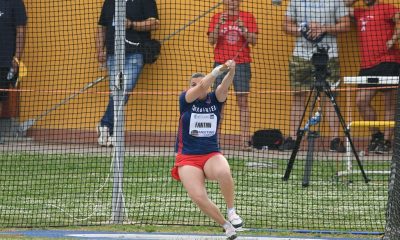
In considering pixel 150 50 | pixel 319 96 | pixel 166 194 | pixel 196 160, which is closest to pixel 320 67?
pixel 319 96

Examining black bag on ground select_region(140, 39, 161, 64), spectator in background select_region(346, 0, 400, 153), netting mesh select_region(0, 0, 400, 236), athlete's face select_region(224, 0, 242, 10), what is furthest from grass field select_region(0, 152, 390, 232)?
athlete's face select_region(224, 0, 242, 10)

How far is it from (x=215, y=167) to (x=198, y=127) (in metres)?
0.41

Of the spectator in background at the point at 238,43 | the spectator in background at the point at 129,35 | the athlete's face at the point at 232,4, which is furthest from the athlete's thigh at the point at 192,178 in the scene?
the athlete's face at the point at 232,4

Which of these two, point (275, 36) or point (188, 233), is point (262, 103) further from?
point (188, 233)

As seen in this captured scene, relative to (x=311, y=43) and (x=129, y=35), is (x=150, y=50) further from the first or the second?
(x=311, y=43)

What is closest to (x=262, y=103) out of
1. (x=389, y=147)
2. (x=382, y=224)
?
(x=389, y=147)

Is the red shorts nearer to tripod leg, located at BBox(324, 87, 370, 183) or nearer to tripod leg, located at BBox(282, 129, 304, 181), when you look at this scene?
tripod leg, located at BBox(282, 129, 304, 181)

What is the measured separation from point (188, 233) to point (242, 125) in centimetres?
461

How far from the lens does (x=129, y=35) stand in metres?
13.8

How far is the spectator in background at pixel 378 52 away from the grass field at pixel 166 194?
856 millimetres

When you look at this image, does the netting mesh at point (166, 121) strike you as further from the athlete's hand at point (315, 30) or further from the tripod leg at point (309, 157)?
the athlete's hand at point (315, 30)

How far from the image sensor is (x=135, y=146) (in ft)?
48.6

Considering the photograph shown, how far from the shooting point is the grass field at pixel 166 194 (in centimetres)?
1051

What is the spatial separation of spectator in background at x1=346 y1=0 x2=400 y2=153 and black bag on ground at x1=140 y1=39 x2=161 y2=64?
2793mm
